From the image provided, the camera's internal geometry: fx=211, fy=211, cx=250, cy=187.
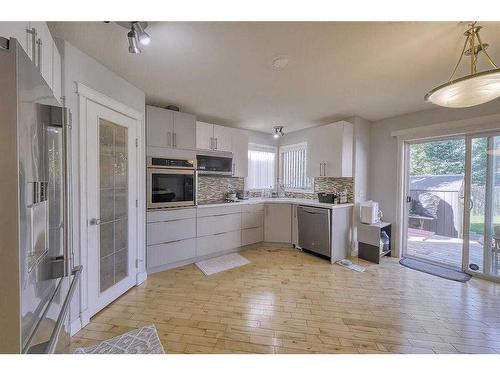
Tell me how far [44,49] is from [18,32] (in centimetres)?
43

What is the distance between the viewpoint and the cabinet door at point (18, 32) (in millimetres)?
917

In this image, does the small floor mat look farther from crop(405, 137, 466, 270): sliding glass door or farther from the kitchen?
crop(405, 137, 466, 270): sliding glass door

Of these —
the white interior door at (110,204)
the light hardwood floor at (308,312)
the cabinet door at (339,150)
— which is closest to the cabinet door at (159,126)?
the white interior door at (110,204)

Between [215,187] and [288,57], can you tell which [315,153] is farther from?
[288,57]

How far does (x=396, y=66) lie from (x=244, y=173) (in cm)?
261

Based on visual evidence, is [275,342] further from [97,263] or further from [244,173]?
[244,173]

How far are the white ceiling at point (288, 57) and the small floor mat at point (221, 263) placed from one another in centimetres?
232

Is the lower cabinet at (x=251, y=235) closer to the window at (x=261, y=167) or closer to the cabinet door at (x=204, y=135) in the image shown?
the window at (x=261, y=167)

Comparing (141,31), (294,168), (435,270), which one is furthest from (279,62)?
(435,270)

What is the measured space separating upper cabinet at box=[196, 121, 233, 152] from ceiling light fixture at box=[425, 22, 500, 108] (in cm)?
273

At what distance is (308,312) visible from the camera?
202 centimetres

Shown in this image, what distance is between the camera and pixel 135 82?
231 centimetres

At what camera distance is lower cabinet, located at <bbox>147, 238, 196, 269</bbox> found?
2.77 metres

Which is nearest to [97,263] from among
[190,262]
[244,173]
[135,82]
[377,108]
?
[190,262]
